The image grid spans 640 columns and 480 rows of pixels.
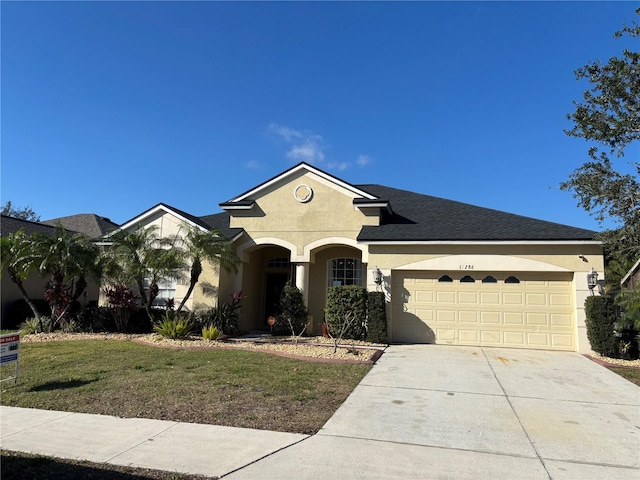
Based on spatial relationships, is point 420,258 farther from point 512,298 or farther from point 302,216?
point 302,216

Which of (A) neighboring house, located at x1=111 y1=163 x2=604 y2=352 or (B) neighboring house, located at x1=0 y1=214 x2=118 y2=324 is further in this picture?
(B) neighboring house, located at x1=0 y1=214 x2=118 y2=324

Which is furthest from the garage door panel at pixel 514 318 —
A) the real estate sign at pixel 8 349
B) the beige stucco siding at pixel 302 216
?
the real estate sign at pixel 8 349

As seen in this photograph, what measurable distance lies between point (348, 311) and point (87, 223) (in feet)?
66.0

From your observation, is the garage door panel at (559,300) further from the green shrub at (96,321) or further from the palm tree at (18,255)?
the palm tree at (18,255)

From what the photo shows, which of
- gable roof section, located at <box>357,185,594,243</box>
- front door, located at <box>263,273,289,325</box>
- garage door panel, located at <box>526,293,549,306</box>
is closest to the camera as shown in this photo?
garage door panel, located at <box>526,293,549,306</box>

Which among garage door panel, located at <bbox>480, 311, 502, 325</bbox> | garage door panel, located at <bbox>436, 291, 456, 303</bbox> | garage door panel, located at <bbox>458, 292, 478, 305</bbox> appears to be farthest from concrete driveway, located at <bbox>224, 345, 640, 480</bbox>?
garage door panel, located at <bbox>436, 291, 456, 303</bbox>

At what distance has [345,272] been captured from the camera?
57.2 ft

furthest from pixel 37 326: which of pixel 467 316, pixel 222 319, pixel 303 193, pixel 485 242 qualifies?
pixel 485 242

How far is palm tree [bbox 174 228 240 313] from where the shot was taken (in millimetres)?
15008

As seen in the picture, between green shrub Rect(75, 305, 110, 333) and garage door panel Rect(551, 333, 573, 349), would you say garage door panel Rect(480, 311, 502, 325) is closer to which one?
garage door panel Rect(551, 333, 573, 349)

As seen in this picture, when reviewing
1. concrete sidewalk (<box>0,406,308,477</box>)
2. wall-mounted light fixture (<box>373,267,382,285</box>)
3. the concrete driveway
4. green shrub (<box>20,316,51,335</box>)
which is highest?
wall-mounted light fixture (<box>373,267,382,285</box>)

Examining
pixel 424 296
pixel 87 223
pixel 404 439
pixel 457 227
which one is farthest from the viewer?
pixel 87 223

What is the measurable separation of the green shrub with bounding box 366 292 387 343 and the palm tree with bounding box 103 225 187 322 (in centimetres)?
717

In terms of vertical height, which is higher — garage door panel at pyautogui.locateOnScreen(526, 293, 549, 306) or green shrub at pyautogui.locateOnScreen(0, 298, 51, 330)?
garage door panel at pyautogui.locateOnScreen(526, 293, 549, 306)
